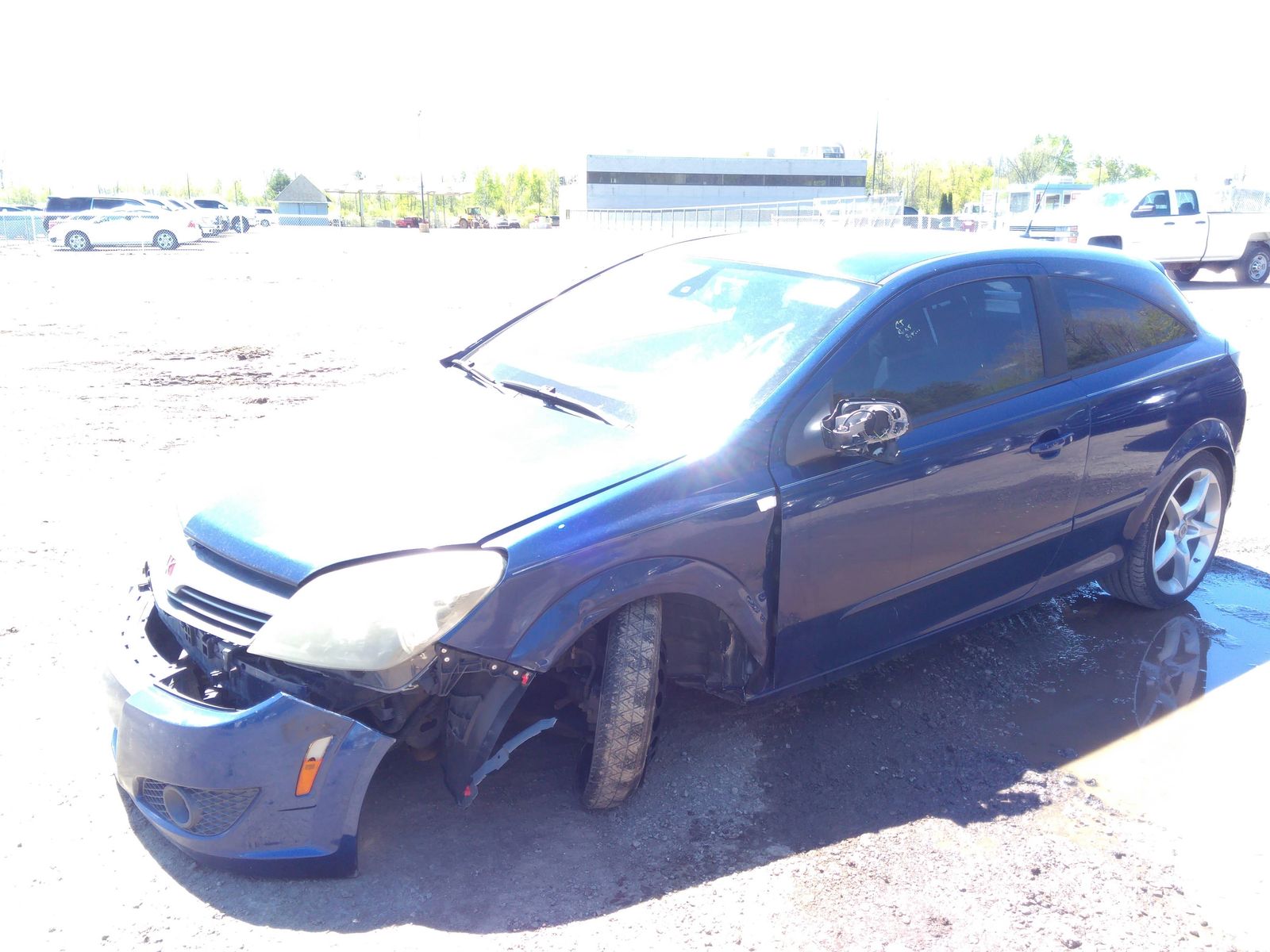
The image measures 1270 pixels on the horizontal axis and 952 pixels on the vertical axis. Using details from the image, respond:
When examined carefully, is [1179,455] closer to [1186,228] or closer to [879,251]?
[879,251]

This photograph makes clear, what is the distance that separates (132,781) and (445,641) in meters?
0.99

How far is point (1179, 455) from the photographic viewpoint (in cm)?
459

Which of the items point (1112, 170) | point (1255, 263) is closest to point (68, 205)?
point (1255, 263)

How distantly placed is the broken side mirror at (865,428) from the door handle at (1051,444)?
0.88 metres

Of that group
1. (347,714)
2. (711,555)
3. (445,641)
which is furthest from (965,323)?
(347,714)

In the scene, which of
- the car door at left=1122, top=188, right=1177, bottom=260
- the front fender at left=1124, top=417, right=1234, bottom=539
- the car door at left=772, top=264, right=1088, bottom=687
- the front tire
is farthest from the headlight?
the car door at left=1122, top=188, right=1177, bottom=260

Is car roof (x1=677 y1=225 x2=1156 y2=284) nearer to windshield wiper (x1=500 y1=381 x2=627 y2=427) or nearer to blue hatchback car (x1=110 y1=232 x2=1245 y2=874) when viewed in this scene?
blue hatchback car (x1=110 y1=232 x2=1245 y2=874)

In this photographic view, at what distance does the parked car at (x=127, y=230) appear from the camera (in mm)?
33781

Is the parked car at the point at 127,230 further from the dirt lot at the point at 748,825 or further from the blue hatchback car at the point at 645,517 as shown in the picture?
the blue hatchback car at the point at 645,517

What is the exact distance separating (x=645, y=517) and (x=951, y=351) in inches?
60.4

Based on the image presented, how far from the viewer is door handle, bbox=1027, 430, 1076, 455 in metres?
3.91

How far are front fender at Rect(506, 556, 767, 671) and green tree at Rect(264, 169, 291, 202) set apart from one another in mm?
128861

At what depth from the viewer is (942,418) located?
3686 millimetres

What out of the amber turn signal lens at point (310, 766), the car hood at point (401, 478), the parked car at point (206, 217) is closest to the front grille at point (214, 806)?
the amber turn signal lens at point (310, 766)
